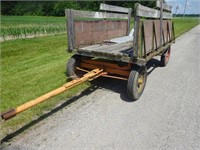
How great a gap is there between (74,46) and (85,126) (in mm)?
2301

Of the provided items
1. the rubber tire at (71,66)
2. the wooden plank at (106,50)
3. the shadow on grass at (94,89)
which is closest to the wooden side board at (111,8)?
the wooden plank at (106,50)

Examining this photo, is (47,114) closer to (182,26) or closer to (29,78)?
(29,78)

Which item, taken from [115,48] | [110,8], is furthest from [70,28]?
[110,8]

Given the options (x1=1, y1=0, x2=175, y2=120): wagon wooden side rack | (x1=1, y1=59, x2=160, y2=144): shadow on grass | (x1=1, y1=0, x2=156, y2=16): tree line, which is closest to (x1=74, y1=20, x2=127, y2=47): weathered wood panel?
(x1=1, y1=0, x2=175, y2=120): wagon wooden side rack

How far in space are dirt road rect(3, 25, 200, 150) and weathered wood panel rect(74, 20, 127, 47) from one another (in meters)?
1.24

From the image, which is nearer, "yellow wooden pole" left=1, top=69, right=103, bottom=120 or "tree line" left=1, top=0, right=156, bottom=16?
"yellow wooden pole" left=1, top=69, right=103, bottom=120

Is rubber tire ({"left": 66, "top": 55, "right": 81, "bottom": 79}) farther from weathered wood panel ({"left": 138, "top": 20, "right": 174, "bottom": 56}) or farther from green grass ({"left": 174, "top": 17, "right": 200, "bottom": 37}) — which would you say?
green grass ({"left": 174, "top": 17, "right": 200, "bottom": 37})

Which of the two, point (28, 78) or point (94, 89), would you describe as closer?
point (94, 89)

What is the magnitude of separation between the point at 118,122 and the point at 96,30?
3.31 metres

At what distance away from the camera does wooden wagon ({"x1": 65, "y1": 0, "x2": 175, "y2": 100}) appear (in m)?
4.41

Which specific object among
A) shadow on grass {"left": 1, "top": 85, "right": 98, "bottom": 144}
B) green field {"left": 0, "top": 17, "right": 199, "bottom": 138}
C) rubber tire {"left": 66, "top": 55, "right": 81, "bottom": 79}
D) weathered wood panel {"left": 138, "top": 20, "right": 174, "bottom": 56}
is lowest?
shadow on grass {"left": 1, "top": 85, "right": 98, "bottom": 144}

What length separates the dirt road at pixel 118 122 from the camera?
3188 mm

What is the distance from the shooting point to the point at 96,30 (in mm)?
6293

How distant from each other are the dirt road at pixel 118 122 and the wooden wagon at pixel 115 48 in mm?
450
